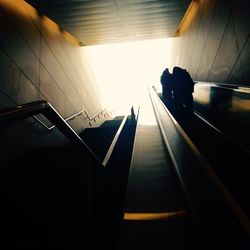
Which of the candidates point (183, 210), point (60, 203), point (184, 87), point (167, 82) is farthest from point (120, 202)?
point (167, 82)

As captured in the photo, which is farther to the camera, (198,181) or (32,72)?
(32,72)

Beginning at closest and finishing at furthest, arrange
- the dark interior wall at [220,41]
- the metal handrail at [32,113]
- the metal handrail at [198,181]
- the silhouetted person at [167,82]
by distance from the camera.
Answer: the metal handrail at [198,181], the metal handrail at [32,113], the dark interior wall at [220,41], the silhouetted person at [167,82]

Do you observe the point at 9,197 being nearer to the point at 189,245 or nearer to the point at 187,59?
the point at 189,245

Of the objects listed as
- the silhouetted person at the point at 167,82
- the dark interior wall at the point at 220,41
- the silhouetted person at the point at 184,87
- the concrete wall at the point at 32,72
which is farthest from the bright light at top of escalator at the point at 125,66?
the silhouetted person at the point at 184,87

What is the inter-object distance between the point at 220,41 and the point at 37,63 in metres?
5.22

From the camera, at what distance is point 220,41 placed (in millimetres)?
6352

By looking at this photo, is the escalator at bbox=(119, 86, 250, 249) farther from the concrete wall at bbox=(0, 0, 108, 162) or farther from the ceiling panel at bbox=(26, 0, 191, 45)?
the ceiling panel at bbox=(26, 0, 191, 45)

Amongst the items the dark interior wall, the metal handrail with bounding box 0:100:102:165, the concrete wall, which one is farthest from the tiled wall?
the dark interior wall

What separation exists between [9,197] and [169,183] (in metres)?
2.26

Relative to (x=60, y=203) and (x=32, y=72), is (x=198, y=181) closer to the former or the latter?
(x=60, y=203)

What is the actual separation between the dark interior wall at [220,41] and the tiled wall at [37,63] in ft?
16.5

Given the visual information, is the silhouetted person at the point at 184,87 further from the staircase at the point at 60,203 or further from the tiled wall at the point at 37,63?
the tiled wall at the point at 37,63

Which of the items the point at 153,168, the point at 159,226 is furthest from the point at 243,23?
the point at 159,226

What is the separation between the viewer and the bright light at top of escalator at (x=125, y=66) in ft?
54.1
